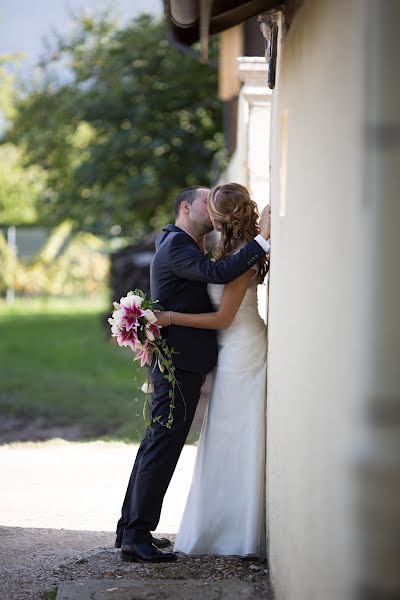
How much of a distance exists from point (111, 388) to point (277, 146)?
327 inches

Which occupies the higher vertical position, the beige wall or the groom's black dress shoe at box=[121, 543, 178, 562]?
the beige wall

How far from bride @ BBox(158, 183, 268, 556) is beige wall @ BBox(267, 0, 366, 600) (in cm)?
41

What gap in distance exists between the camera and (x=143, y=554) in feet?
16.8

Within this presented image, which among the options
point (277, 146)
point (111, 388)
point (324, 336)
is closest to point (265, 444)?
point (277, 146)

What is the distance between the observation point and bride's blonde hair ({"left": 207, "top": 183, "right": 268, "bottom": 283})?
5.05 metres

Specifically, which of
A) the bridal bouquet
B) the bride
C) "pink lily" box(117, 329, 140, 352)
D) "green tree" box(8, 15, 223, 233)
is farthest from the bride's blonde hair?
"green tree" box(8, 15, 223, 233)

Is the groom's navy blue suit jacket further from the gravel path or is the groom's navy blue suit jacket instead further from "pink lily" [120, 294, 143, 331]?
the gravel path

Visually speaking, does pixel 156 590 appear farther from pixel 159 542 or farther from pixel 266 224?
pixel 266 224

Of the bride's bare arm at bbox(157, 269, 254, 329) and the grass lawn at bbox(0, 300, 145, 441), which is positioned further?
the grass lawn at bbox(0, 300, 145, 441)

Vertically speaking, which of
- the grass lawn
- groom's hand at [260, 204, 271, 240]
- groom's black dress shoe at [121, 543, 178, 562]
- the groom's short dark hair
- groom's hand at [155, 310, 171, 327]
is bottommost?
the grass lawn

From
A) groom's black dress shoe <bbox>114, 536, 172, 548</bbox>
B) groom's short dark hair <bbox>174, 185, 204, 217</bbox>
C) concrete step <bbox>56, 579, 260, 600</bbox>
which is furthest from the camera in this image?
groom's black dress shoe <bbox>114, 536, 172, 548</bbox>

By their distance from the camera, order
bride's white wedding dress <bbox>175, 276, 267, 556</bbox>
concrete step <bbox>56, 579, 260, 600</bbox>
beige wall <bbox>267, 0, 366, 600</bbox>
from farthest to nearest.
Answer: bride's white wedding dress <bbox>175, 276, 267, 556</bbox>, concrete step <bbox>56, 579, 260, 600</bbox>, beige wall <bbox>267, 0, 366, 600</bbox>

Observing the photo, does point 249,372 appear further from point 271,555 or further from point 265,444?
point 271,555

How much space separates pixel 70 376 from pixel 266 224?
915 centimetres
